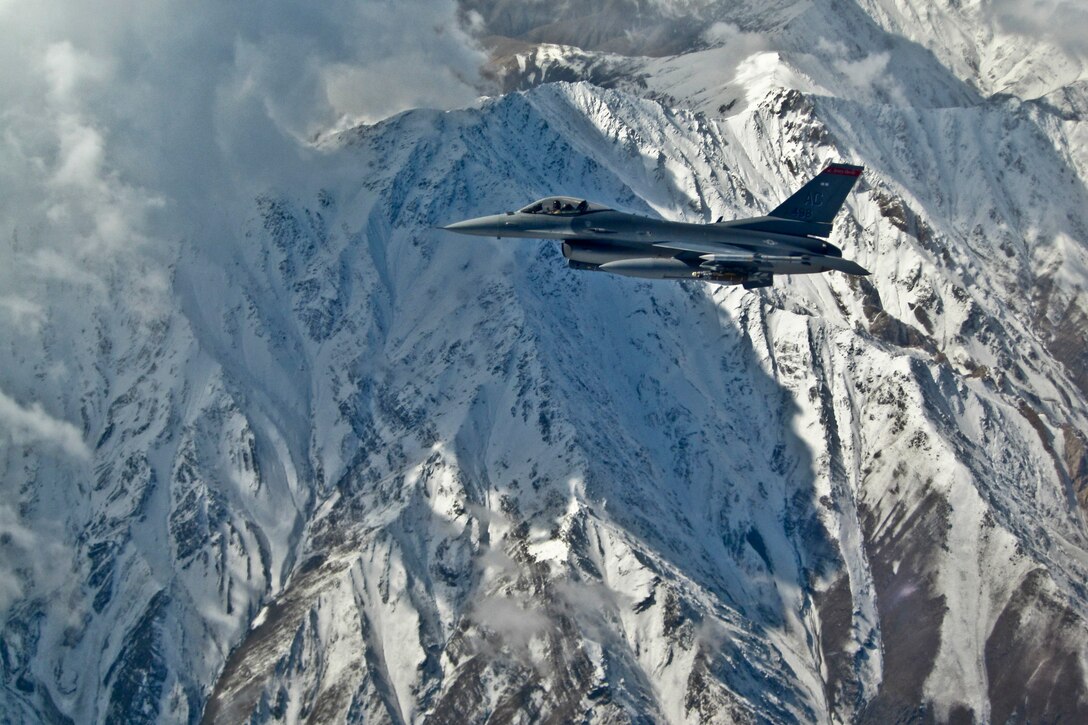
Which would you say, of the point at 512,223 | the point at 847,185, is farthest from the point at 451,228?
the point at 847,185

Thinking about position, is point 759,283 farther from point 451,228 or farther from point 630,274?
point 451,228

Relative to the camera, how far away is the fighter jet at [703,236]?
6496 inches

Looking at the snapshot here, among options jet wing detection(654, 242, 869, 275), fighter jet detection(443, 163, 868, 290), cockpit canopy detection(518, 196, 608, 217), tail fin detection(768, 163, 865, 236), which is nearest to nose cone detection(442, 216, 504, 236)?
fighter jet detection(443, 163, 868, 290)

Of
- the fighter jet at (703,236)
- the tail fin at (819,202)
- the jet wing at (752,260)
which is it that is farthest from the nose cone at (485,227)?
the tail fin at (819,202)

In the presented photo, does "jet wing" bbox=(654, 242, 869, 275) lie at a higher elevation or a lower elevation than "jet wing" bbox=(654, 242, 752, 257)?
lower

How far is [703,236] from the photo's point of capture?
171m

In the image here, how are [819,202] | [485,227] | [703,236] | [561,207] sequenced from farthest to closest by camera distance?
[819,202]
[703,236]
[561,207]
[485,227]

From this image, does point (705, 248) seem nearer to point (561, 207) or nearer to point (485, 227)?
point (561, 207)

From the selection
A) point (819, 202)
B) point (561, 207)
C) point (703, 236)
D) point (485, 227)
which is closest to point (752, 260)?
point (703, 236)

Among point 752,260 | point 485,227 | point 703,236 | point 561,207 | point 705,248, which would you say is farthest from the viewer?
point 703,236

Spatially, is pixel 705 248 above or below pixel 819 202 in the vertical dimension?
below

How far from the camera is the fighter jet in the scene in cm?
16500

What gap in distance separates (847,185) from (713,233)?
59.2ft

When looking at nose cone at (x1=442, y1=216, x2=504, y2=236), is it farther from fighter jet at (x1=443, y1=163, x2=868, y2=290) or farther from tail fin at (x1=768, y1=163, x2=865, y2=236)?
tail fin at (x1=768, y1=163, x2=865, y2=236)
